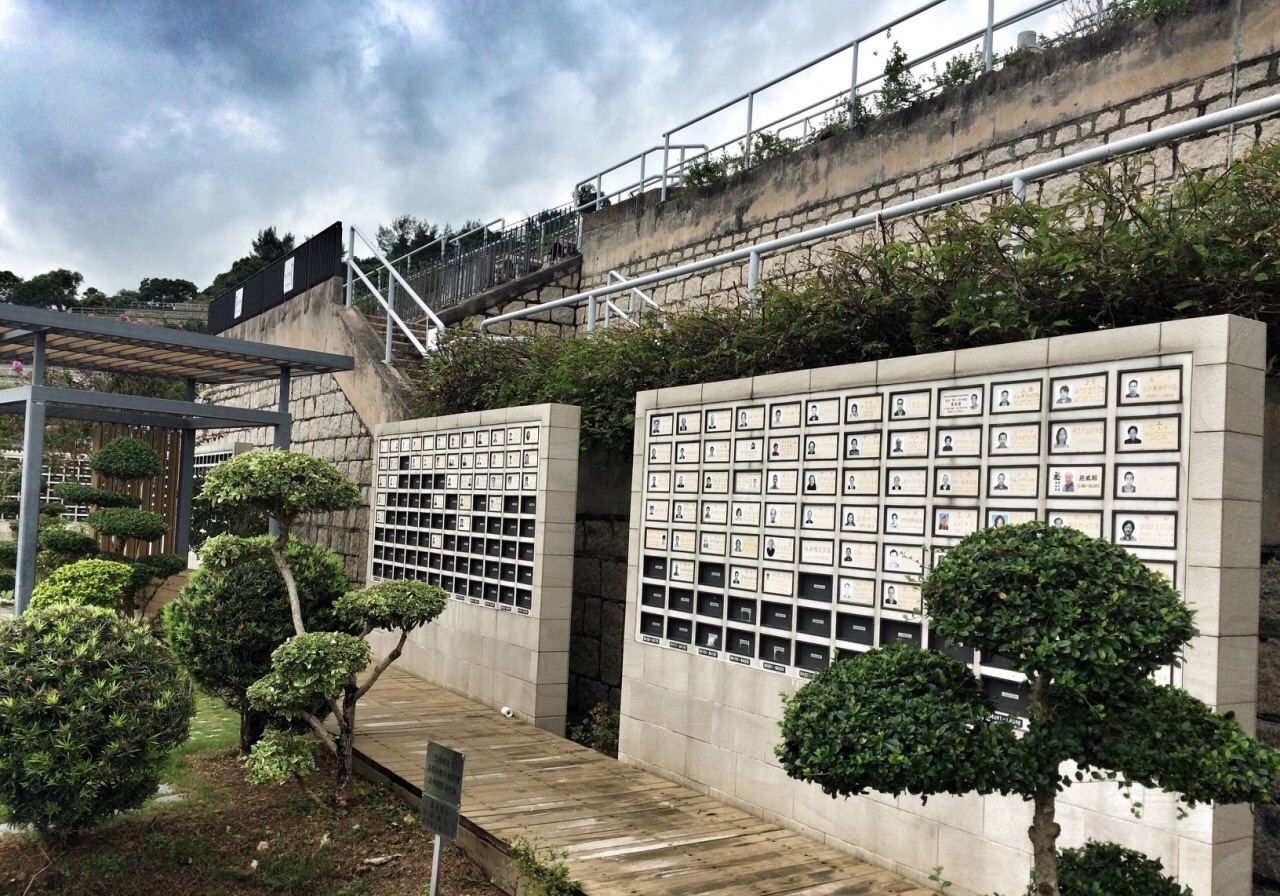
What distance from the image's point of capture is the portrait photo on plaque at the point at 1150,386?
3605mm

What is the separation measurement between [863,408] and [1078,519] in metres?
1.25

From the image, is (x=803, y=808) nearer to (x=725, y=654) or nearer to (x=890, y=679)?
(x=725, y=654)

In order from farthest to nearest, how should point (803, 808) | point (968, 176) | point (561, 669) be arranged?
point (968, 176), point (561, 669), point (803, 808)

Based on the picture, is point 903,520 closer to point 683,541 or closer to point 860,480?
point 860,480

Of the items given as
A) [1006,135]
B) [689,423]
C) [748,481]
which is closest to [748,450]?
[748,481]

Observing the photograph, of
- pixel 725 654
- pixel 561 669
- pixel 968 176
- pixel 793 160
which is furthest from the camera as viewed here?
pixel 793 160

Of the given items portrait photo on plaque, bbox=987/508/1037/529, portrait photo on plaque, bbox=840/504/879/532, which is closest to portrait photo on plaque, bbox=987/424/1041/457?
portrait photo on plaque, bbox=987/508/1037/529

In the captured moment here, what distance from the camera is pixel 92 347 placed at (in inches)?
356

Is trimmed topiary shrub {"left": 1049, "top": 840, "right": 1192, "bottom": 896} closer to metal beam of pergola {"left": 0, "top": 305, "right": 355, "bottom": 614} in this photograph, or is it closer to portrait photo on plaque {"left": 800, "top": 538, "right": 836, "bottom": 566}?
portrait photo on plaque {"left": 800, "top": 538, "right": 836, "bottom": 566}

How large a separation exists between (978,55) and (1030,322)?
605 cm

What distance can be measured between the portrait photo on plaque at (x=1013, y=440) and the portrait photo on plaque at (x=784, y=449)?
1198mm

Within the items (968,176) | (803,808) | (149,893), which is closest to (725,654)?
(803,808)

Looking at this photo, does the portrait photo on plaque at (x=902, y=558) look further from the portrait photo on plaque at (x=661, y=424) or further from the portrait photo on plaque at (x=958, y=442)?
the portrait photo on plaque at (x=661, y=424)

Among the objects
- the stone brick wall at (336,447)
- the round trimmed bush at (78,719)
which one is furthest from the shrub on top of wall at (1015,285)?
the stone brick wall at (336,447)
